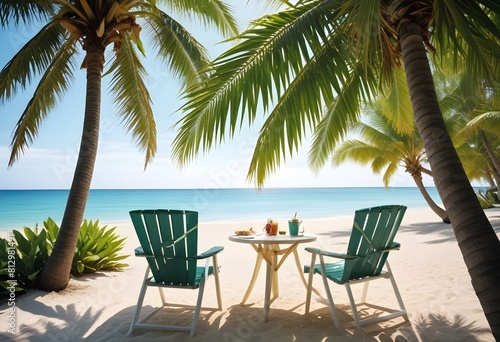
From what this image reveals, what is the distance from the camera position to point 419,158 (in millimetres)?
12750

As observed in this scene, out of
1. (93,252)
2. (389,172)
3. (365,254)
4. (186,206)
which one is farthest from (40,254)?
(186,206)

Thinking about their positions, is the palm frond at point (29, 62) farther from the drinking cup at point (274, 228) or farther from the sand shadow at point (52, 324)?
the drinking cup at point (274, 228)

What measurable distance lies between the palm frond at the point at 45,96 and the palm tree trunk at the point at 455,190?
4472mm

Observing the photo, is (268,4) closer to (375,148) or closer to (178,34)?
(178,34)

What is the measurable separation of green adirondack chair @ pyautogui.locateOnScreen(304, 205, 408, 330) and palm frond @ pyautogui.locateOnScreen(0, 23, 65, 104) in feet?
16.1

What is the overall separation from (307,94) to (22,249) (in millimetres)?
4064

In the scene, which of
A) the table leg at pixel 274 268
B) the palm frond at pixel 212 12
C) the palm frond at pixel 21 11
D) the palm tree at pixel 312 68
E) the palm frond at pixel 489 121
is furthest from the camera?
the palm frond at pixel 489 121

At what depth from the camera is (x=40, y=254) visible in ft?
14.1

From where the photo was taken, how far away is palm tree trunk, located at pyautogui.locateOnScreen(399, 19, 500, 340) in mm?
1765

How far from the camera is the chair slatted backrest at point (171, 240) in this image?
2879 mm

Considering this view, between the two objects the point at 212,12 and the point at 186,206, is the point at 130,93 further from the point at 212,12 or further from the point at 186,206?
the point at 186,206

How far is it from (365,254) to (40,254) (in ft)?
13.2

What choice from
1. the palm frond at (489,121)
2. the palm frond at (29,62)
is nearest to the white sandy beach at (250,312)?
the palm frond at (29,62)

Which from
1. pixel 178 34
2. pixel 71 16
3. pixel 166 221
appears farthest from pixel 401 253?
pixel 71 16
